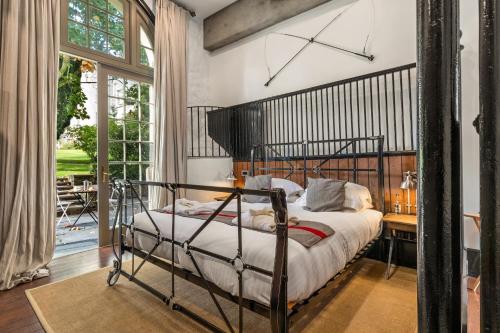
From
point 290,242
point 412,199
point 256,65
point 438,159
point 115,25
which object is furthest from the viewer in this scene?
point 256,65

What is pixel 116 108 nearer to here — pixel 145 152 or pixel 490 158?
pixel 145 152

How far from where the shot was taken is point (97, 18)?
382 centimetres

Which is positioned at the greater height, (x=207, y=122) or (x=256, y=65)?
(x=256, y=65)

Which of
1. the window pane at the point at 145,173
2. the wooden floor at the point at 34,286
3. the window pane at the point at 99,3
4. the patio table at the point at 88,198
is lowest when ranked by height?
the wooden floor at the point at 34,286

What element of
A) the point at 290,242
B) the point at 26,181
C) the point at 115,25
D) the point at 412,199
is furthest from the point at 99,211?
the point at 412,199

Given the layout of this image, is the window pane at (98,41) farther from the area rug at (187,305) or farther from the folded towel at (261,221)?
the folded towel at (261,221)

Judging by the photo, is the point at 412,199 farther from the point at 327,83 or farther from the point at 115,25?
the point at 115,25

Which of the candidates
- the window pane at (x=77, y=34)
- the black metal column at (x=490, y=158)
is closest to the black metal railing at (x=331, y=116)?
the window pane at (x=77, y=34)

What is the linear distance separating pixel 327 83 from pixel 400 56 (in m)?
0.90

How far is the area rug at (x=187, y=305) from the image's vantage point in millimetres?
1903

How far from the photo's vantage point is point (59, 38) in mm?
3229

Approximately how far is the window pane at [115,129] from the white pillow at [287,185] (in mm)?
2330

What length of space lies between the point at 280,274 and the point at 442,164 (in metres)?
1.16


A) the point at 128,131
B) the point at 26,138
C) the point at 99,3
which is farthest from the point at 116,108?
the point at 99,3
